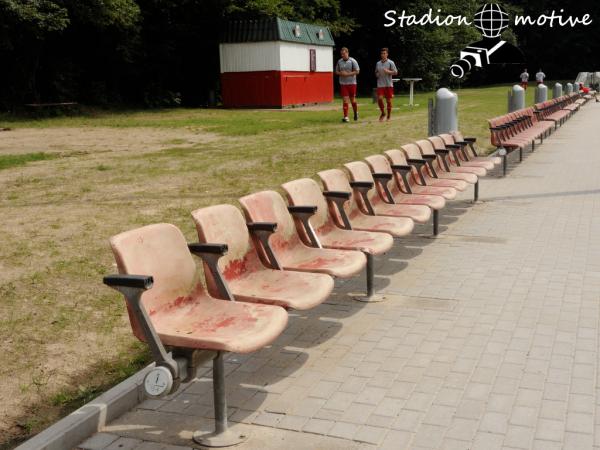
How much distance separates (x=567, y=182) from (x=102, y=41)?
27116mm

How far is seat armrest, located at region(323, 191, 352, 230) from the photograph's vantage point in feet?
19.9

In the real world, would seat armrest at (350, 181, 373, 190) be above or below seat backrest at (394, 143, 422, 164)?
below

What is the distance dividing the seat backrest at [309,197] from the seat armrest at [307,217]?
0.16 meters

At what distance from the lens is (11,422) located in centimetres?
387

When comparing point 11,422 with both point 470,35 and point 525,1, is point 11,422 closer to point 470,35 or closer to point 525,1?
point 470,35

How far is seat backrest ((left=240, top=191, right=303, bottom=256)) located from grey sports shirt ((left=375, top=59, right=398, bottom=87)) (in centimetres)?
1509

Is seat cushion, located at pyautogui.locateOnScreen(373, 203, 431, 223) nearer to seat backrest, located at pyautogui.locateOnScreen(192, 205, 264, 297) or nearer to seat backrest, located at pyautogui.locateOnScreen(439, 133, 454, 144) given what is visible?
seat backrest, located at pyautogui.locateOnScreen(192, 205, 264, 297)

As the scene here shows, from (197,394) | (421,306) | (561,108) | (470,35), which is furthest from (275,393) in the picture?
(470,35)

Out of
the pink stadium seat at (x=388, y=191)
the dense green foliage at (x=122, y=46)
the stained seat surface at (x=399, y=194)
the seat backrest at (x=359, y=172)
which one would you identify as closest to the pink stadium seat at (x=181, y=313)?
the seat backrest at (x=359, y=172)

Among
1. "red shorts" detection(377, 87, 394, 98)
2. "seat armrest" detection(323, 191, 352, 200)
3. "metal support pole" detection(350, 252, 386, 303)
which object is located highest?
"red shorts" detection(377, 87, 394, 98)

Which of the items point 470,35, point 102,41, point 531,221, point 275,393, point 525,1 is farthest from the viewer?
point 525,1

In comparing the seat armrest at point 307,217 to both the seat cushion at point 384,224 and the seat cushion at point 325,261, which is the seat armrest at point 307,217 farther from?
the seat cushion at point 384,224

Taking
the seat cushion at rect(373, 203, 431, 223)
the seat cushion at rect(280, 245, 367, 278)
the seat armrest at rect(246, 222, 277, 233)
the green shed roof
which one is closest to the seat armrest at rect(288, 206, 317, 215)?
the seat cushion at rect(280, 245, 367, 278)

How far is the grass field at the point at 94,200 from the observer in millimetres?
4547
